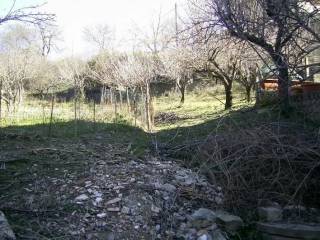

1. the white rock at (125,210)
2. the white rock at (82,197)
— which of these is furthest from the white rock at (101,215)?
the white rock at (82,197)

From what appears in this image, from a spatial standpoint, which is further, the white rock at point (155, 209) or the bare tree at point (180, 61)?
the bare tree at point (180, 61)

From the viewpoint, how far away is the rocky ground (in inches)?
172

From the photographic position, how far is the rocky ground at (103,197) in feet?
14.4

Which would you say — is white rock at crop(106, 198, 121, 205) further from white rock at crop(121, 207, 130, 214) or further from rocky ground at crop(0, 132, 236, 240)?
white rock at crop(121, 207, 130, 214)

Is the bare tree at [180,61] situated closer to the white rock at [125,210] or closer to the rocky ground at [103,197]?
the rocky ground at [103,197]

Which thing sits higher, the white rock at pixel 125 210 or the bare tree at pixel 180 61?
the bare tree at pixel 180 61

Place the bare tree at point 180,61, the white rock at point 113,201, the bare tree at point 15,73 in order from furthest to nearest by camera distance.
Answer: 1. the bare tree at point 15,73
2. the bare tree at point 180,61
3. the white rock at point 113,201

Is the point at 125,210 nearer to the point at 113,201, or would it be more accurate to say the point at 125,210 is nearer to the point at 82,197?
the point at 113,201

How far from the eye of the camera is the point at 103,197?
4.98 m

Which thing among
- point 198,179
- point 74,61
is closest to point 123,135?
point 198,179

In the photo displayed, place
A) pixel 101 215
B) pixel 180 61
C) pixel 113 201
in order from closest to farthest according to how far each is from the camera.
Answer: pixel 101 215 < pixel 113 201 < pixel 180 61

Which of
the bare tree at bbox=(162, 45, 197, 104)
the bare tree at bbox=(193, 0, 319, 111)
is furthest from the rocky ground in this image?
the bare tree at bbox=(162, 45, 197, 104)

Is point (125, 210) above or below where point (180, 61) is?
below

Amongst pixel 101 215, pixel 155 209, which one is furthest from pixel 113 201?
pixel 155 209
